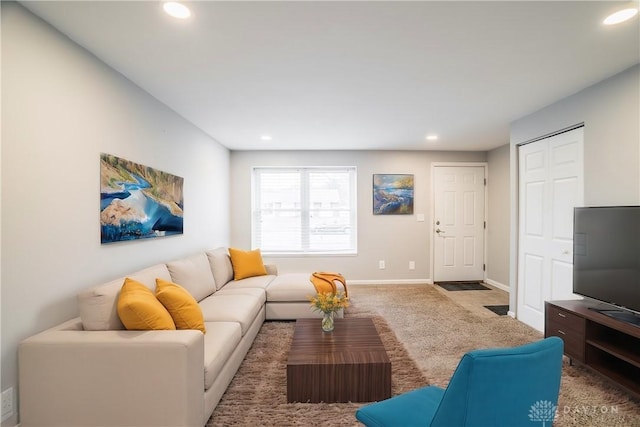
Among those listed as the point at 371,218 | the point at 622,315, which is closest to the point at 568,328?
the point at 622,315

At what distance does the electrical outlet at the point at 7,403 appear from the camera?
1516mm

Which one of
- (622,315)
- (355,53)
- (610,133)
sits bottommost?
(622,315)

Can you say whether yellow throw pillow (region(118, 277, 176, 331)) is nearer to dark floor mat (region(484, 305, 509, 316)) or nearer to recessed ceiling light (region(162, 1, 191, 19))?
recessed ceiling light (region(162, 1, 191, 19))

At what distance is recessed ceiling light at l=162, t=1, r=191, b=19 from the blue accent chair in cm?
203

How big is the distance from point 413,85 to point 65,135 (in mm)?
2570

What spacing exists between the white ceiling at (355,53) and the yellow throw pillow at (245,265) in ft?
5.75

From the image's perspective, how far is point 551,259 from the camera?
3045 millimetres

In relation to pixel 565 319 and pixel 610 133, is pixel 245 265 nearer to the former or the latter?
pixel 565 319

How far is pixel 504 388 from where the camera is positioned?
3.02 ft

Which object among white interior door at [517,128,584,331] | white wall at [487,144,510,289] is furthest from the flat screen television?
white wall at [487,144,510,289]

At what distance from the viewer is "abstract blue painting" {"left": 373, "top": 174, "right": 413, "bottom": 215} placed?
5273mm

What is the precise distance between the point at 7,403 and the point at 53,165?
1.29 metres

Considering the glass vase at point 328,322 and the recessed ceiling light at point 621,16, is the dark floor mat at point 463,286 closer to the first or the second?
the glass vase at point 328,322

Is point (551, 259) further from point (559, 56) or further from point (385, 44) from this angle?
point (385, 44)
